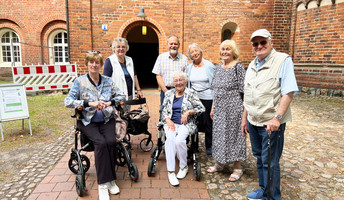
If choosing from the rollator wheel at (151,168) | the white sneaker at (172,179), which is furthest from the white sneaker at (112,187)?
the white sneaker at (172,179)

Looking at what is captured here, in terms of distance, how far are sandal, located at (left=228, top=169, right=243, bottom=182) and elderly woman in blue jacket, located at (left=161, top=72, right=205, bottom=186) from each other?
608 mm

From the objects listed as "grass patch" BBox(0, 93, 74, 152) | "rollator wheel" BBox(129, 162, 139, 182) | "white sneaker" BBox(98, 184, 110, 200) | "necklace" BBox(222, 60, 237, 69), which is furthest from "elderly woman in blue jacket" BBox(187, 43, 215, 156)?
"grass patch" BBox(0, 93, 74, 152)

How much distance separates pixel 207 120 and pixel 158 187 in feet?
4.49

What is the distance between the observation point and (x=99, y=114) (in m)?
3.03

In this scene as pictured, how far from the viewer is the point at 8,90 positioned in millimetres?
4883

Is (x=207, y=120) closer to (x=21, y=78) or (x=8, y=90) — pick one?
(x=8, y=90)

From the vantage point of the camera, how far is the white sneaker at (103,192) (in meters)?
2.71

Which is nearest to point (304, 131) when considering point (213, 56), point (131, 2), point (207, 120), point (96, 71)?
point (207, 120)

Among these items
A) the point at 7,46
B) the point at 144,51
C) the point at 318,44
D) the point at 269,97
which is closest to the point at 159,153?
the point at 269,97

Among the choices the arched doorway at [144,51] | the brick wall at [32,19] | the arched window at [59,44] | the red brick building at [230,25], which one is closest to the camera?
the red brick building at [230,25]

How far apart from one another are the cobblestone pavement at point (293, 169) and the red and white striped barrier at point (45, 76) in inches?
205

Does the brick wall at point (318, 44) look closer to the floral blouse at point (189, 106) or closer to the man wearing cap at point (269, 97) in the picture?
the floral blouse at point (189, 106)

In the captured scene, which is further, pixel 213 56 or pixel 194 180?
pixel 213 56

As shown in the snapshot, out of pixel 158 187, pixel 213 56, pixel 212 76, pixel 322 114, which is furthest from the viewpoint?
pixel 213 56
